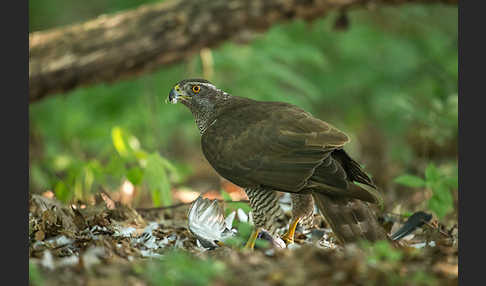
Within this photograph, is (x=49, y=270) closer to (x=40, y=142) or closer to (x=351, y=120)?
(x=40, y=142)

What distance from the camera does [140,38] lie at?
20.6 ft

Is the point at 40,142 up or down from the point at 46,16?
down

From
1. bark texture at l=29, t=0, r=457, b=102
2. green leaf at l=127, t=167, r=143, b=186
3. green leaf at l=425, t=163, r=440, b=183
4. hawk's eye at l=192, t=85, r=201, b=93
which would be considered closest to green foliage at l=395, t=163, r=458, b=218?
Result: green leaf at l=425, t=163, r=440, b=183

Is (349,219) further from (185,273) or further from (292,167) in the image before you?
(185,273)

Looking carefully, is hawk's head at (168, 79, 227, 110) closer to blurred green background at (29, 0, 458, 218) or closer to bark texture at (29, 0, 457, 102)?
bark texture at (29, 0, 457, 102)

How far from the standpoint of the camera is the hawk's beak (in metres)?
4.58

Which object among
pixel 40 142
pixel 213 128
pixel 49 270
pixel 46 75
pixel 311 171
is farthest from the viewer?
pixel 40 142

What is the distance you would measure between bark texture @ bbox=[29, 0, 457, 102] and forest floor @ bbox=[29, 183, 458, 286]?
8.52ft

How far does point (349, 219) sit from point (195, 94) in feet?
5.76

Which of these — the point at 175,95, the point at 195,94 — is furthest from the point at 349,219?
the point at 175,95

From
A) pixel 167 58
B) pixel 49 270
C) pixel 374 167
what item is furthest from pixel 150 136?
pixel 49 270

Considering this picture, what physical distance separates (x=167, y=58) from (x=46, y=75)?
139 cm

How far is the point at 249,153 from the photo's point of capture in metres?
3.80

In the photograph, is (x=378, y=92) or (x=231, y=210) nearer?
(x=231, y=210)
